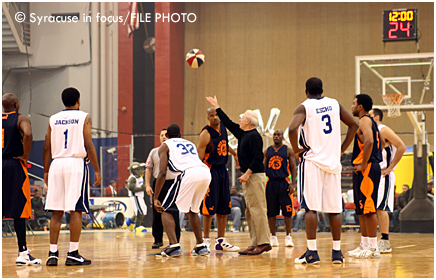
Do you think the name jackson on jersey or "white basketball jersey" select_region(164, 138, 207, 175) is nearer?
the name jackson on jersey

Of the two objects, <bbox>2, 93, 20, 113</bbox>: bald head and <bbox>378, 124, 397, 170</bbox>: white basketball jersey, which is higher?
<bbox>2, 93, 20, 113</bbox>: bald head

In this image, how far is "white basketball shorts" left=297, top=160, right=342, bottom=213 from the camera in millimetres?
6175

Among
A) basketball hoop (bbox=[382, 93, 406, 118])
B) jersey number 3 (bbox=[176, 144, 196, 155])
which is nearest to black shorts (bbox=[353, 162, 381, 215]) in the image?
jersey number 3 (bbox=[176, 144, 196, 155])

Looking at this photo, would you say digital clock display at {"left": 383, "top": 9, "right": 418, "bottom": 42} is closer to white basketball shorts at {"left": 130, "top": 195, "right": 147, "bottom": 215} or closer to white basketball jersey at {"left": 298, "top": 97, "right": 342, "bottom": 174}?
white basketball shorts at {"left": 130, "top": 195, "right": 147, "bottom": 215}

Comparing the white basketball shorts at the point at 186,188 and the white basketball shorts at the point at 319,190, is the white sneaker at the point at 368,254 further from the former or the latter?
the white basketball shorts at the point at 186,188

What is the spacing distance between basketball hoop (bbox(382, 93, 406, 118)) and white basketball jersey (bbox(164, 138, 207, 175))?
8166 mm

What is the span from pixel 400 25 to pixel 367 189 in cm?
906

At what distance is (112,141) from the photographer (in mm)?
22625

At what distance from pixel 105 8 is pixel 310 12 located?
823cm

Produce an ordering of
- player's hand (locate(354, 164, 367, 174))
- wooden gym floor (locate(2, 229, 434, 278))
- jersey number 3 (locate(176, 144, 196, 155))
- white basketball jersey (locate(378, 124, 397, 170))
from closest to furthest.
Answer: wooden gym floor (locate(2, 229, 434, 278)), player's hand (locate(354, 164, 367, 174)), jersey number 3 (locate(176, 144, 196, 155)), white basketball jersey (locate(378, 124, 397, 170))

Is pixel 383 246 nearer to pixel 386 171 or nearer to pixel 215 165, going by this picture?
pixel 386 171

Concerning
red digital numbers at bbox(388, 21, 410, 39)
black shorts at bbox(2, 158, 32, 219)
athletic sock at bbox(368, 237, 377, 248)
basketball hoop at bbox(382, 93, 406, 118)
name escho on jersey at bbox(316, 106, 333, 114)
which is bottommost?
athletic sock at bbox(368, 237, 377, 248)

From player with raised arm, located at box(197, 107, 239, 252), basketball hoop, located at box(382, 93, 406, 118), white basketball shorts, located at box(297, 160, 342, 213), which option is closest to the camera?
white basketball shorts, located at box(297, 160, 342, 213)

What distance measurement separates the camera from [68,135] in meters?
6.35
